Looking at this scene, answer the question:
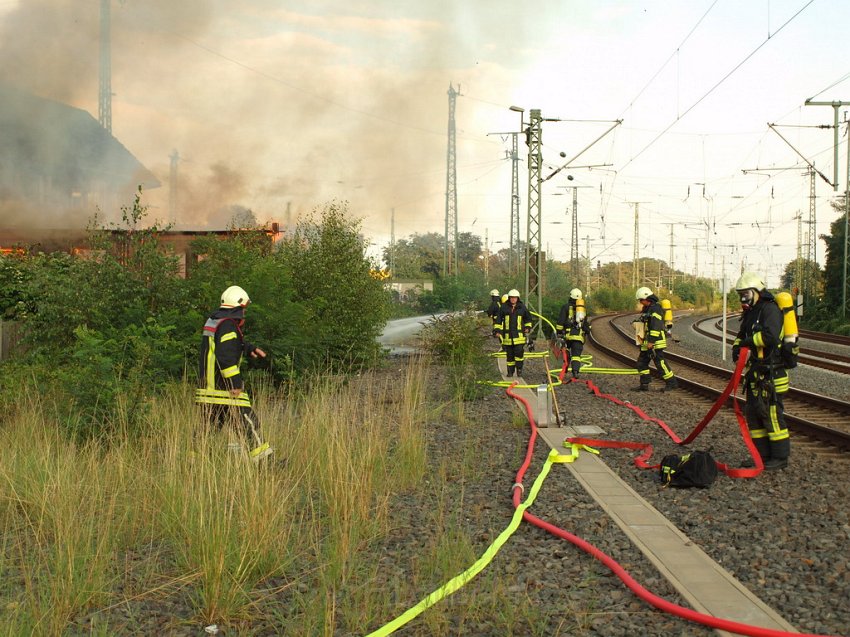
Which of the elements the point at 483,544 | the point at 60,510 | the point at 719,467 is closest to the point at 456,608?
the point at 483,544

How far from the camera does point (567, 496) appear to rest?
6973mm

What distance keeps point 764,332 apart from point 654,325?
684cm

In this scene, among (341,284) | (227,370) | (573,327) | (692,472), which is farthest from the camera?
(341,284)

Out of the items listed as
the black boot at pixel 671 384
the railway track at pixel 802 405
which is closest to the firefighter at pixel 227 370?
the railway track at pixel 802 405

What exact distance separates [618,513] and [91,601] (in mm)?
3927

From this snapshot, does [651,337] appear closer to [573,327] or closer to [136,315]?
[573,327]

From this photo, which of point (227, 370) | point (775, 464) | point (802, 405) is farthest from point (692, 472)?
point (802, 405)

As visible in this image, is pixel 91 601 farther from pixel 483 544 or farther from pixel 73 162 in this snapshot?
pixel 73 162

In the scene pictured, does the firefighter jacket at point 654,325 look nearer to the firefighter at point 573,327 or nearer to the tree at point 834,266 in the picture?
the firefighter at point 573,327

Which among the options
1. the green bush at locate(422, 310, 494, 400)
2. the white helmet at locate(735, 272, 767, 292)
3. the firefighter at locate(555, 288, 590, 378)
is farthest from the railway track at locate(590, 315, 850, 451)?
the green bush at locate(422, 310, 494, 400)

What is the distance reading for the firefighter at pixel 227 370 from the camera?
7652mm

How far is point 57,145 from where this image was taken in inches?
902

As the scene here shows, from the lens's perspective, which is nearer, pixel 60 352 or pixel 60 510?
pixel 60 510

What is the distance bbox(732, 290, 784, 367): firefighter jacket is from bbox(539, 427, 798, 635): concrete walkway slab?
6.31 feet
